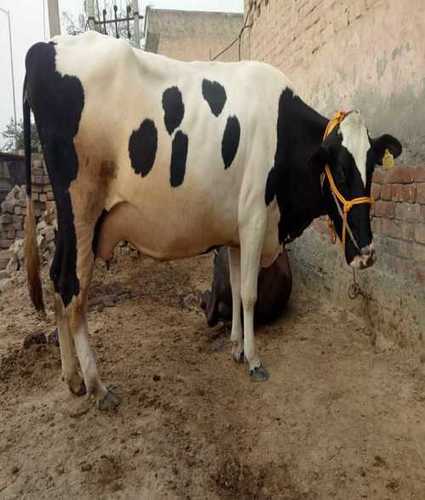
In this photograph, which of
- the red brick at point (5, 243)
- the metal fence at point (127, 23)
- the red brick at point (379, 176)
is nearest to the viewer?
the red brick at point (379, 176)

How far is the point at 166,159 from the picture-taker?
2.60 meters

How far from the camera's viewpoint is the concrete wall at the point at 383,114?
2988 millimetres

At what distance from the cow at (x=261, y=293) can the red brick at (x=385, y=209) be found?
3.19 feet

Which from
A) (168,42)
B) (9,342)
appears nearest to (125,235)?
(9,342)

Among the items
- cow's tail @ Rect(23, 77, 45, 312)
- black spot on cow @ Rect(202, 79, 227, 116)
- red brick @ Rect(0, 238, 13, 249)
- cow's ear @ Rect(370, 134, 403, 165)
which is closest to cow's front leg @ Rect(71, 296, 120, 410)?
cow's tail @ Rect(23, 77, 45, 312)

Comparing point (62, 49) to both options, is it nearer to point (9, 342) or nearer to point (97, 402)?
point (97, 402)

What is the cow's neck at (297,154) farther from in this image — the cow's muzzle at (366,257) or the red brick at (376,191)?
the red brick at (376,191)

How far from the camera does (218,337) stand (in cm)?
380

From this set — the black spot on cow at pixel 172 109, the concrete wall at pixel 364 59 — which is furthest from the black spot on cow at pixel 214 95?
the concrete wall at pixel 364 59

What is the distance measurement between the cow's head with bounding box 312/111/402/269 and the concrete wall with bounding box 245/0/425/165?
0.51m

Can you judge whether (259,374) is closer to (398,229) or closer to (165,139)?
(398,229)

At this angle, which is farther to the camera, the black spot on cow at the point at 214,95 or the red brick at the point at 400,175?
the red brick at the point at 400,175

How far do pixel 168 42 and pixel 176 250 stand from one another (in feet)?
49.7

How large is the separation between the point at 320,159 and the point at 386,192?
0.91m
